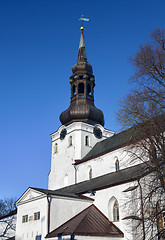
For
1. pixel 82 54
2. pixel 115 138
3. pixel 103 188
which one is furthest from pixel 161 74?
pixel 82 54

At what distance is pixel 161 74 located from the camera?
15828 millimetres

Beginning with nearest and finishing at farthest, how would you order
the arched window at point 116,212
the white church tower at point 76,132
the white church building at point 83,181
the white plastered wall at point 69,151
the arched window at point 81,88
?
the white church building at point 83,181
the arched window at point 116,212
the white plastered wall at point 69,151
the white church tower at point 76,132
the arched window at point 81,88

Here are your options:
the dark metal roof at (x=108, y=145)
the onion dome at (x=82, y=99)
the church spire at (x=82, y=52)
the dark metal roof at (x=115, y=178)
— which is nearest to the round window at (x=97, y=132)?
the onion dome at (x=82, y=99)

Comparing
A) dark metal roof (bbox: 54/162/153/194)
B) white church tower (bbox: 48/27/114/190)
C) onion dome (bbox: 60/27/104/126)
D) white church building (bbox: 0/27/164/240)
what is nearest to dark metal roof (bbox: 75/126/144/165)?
white church building (bbox: 0/27/164/240)

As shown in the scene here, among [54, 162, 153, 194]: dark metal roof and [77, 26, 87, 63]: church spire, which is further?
[77, 26, 87, 63]: church spire

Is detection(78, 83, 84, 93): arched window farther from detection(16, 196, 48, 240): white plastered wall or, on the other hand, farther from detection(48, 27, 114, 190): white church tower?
detection(16, 196, 48, 240): white plastered wall

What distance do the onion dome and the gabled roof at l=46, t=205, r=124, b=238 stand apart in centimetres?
1375

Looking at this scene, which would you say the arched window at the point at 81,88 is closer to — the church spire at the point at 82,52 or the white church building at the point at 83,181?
the white church building at the point at 83,181

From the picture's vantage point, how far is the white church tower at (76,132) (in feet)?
107

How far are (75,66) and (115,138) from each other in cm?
1258

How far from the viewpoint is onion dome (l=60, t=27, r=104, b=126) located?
3384 cm

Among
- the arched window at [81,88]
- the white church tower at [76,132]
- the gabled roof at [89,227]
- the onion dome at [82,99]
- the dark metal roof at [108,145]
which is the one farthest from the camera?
the arched window at [81,88]

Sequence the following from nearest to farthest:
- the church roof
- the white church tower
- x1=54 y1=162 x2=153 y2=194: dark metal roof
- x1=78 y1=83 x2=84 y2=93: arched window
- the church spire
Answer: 1. the church roof
2. x1=54 y1=162 x2=153 y2=194: dark metal roof
3. the white church tower
4. x1=78 y1=83 x2=84 y2=93: arched window
5. the church spire

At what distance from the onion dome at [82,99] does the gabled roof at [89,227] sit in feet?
45.1
